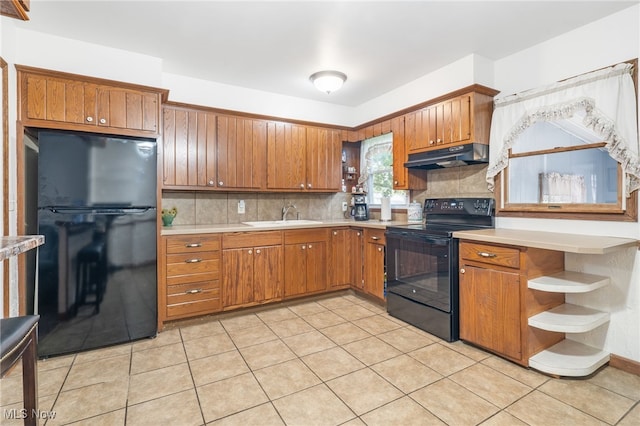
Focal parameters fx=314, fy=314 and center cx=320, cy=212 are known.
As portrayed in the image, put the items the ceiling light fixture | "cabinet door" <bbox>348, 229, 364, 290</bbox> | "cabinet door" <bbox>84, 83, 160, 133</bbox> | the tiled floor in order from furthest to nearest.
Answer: "cabinet door" <bbox>348, 229, 364, 290</bbox>, the ceiling light fixture, "cabinet door" <bbox>84, 83, 160, 133</bbox>, the tiled floor

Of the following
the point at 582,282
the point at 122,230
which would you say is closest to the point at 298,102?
the point at 122,230

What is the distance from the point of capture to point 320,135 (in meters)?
4.21

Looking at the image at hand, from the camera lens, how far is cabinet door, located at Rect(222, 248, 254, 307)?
321cm

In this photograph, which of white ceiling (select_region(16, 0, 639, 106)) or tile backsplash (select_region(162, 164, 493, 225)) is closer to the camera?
white ceiling (select_region(16, 0, 639, 106))

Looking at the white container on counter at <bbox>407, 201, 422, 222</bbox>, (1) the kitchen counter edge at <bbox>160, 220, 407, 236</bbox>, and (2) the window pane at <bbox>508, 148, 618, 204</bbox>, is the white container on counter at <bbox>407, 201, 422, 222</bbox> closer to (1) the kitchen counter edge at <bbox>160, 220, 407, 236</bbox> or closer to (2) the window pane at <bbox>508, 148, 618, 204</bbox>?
(1) the kitchen counter edge at <bbox>160, 220, 407, 236</bbox>

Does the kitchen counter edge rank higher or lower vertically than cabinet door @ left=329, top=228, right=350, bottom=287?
higher

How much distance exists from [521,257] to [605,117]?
46.0 inches

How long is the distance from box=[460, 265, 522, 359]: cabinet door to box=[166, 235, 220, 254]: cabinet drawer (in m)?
2.32

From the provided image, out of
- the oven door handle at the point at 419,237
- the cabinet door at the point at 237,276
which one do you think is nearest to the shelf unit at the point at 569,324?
the oven door handle at the point at 419,237

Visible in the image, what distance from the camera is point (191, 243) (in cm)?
303

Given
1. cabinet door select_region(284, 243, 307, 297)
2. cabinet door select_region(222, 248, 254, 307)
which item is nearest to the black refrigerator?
cabinet door select_region(222, 248, 254, 307)

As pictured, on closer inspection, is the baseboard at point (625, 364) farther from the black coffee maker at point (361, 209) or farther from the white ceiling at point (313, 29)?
the black coffee maker at point (361, 209)

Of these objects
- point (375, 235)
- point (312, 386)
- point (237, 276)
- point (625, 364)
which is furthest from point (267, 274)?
point (625, 364)

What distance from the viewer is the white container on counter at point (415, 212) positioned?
3717 millimetres
